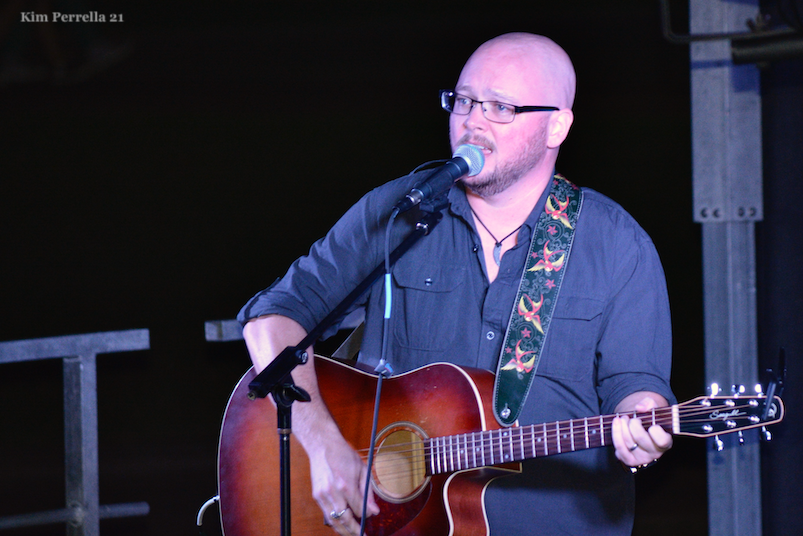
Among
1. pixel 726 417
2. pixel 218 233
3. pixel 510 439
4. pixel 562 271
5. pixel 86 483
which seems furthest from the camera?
pixel 218 233

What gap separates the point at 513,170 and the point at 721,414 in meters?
0.91

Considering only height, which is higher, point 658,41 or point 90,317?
point 658,41

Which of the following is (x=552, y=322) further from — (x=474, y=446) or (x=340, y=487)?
(x=340, y=487)

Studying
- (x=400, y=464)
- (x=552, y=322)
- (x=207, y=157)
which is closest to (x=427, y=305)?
(x=552, y=322)

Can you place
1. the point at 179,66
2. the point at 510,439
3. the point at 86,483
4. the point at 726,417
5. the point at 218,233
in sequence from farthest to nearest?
the point at 218,233, the point at 179,66, the point at 86,483, the point at 510,439, the point at 726,417

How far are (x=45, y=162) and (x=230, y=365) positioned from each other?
222 cm

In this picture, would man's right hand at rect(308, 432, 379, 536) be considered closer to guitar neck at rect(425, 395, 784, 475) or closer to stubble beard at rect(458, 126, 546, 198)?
guitar neck at rect(425, 395, 784, 475)

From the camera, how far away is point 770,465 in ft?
10.0

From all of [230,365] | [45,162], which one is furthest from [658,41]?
[45,162]

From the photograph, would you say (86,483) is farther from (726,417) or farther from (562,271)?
(726,417)

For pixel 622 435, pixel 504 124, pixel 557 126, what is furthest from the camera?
pixel 557 126

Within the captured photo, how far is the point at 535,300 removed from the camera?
2395 mm

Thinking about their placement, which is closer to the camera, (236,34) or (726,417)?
(726,417)

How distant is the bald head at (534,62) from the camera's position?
243 centimetres
